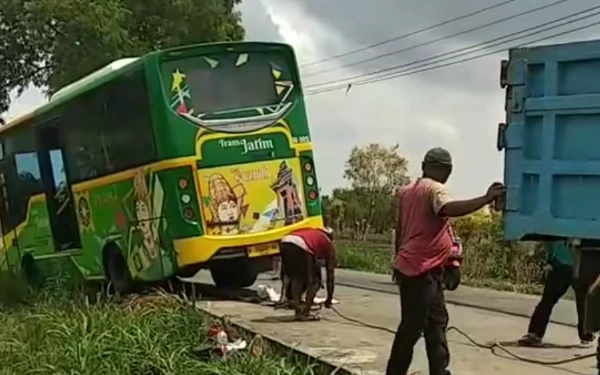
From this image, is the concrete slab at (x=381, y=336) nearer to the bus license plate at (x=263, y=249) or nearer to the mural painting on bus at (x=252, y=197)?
the bus license plate at (x=263, y=249)

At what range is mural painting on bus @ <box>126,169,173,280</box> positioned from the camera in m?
15.5

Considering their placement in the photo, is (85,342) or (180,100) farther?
(180,100)

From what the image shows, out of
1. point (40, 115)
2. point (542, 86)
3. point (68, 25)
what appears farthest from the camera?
point (68, 25)

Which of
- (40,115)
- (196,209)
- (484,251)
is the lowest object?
(484,251)

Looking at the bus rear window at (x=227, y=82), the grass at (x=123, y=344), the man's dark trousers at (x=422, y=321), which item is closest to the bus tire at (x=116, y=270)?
the bus rear window at (x=227, y=82)

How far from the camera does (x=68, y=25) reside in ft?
79.4

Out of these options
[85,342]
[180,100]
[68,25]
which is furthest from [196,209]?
[68,25]

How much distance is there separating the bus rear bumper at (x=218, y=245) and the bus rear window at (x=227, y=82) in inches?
68.2

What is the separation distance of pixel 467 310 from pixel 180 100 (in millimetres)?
4775

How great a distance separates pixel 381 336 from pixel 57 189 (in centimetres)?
838

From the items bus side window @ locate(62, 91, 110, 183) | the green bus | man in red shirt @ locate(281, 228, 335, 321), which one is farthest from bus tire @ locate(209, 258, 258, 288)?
man in red shirt @ locate(281, 228, 335, 321)

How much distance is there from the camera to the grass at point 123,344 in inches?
374

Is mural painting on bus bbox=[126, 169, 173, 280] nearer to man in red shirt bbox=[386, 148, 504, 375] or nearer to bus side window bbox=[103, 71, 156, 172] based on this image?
bus side window bbox=[103, 71, 156, 172]

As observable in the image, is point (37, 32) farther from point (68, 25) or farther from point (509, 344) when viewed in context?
point (509, 344)
